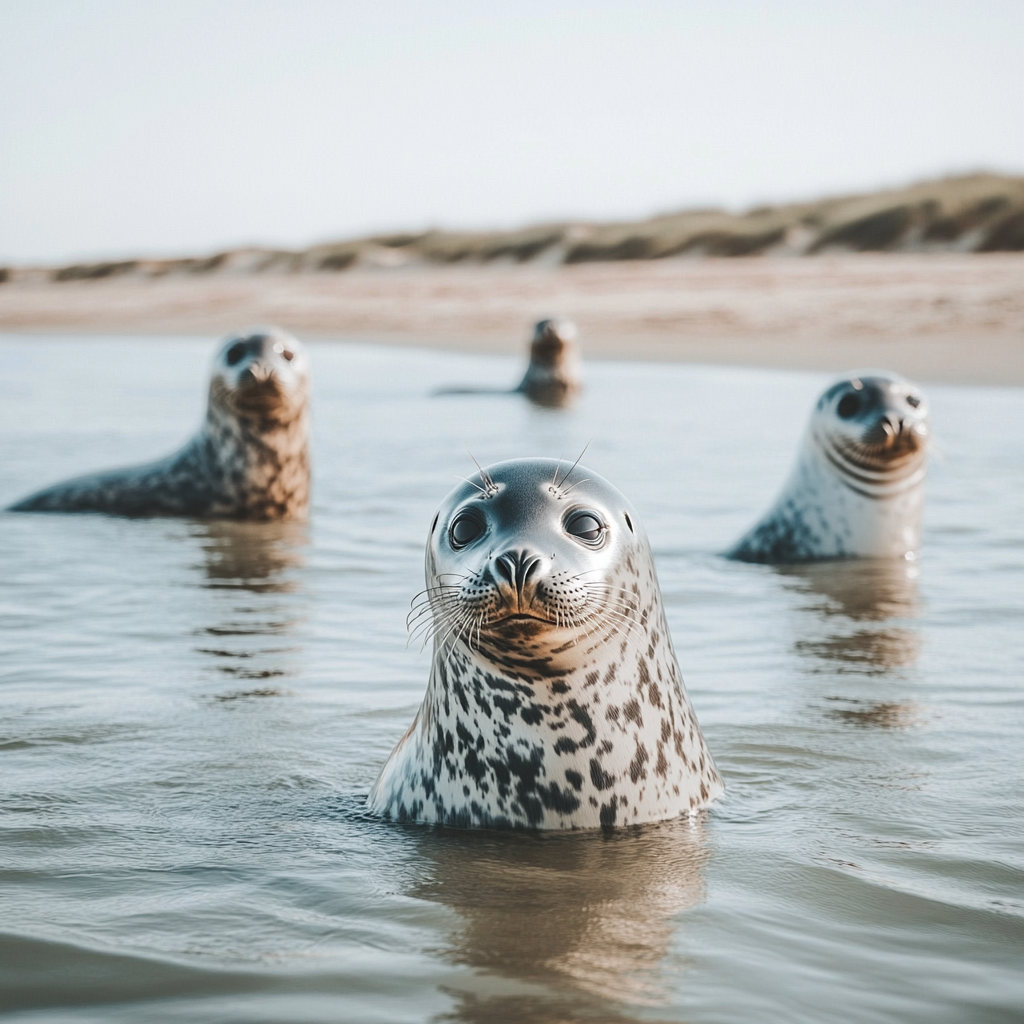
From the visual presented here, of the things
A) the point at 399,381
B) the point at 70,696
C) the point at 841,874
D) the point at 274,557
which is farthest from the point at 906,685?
the point at 399,381

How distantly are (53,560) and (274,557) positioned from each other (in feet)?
3.08

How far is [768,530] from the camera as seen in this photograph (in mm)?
6910

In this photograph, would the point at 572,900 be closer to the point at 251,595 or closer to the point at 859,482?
the point at 251,595

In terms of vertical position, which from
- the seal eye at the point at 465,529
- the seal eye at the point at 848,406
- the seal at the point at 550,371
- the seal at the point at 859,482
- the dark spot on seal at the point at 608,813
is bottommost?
the dark spot on seal at the point at 608,813

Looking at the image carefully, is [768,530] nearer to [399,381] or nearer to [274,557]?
[274,557]

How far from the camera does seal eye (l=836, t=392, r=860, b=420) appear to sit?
6750 millimetres

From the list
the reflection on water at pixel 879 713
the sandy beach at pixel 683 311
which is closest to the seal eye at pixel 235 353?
the reflection on water at pixel 879 713

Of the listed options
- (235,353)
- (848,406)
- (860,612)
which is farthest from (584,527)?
(235,353)

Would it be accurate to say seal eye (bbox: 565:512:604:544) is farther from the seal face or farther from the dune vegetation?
the dune vegetation

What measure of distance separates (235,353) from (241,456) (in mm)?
519

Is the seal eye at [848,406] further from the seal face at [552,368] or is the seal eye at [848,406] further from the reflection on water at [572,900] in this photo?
the seal face at [552,368]

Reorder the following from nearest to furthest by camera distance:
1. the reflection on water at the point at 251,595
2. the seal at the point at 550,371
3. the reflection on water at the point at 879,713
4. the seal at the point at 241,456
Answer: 1. the reflection on water at the point at 879,713
2. the reflection on water at the point at 251,595
3. the seal at the point at 241,456
4. the seal at the point at 550,371

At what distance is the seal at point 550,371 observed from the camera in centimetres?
1566

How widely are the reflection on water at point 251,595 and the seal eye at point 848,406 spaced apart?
241 cm
